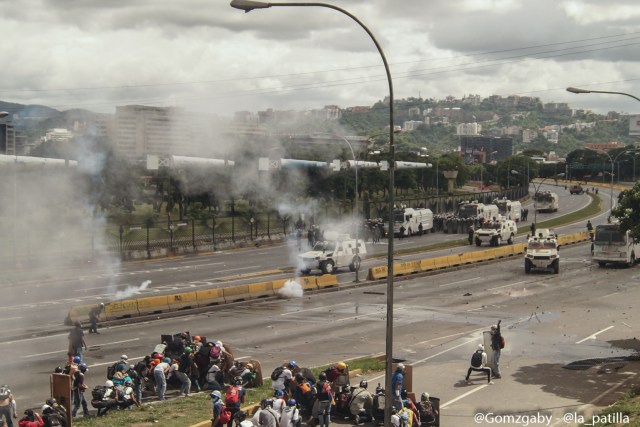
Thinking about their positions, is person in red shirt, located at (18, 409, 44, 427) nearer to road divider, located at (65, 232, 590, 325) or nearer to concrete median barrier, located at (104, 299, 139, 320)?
road divider, located at (65, 232, 590, 325)

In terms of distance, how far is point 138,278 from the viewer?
1889 inches

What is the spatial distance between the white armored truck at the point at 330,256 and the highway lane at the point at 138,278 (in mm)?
864

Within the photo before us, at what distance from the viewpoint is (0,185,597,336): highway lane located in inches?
1446

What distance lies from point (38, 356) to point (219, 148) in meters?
33.4

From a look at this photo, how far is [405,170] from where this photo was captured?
11319 centimetres

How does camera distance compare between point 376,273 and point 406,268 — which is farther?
point 406,268

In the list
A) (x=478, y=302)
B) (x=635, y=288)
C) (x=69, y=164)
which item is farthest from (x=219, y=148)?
(x=635, y=288)

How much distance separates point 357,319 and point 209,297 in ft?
24.4

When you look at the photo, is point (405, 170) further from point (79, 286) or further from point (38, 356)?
point (38, 356)

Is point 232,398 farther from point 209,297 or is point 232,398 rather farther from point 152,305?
point 209,297

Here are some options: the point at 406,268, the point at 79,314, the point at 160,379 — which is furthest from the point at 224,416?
the point at 406,268

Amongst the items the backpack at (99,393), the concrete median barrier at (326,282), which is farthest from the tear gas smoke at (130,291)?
the backpack at (99,393)

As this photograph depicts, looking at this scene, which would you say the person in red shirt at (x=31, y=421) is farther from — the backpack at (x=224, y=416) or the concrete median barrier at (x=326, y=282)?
the concrete median barrier at (x=326, y=282)

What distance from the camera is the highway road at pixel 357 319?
27.2 meters
